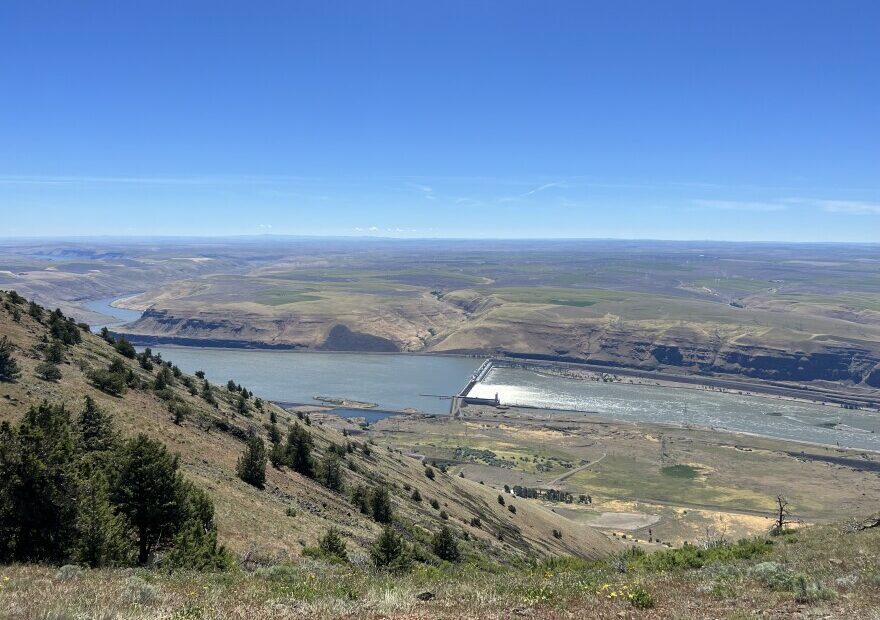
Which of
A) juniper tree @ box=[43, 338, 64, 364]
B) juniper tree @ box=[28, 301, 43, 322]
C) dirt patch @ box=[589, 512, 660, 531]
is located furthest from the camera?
dirt patch @ box=[589, 512, 660, 531]

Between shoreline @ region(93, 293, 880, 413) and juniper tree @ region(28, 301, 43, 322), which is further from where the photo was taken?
shoreline @ region(93, 293, 880, 413)

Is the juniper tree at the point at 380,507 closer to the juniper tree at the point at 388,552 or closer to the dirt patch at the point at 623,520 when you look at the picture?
the juniper tree at the point at 388,552

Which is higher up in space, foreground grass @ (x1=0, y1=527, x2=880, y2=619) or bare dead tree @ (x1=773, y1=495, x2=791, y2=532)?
foreground grass @ (x1=0, y1=527, x2=880, y2=619)

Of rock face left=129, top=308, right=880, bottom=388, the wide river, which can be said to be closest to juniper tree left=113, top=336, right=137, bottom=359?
the wide river

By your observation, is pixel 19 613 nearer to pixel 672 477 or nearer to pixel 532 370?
pixel 672 477

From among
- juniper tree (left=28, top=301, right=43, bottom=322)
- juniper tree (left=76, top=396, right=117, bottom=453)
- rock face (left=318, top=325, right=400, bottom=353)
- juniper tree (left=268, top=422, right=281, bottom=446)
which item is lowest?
rock face (left=318, top=325, right=400, bottom=353)

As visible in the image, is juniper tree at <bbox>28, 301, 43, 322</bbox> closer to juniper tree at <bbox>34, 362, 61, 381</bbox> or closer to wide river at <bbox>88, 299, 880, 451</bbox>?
juniper tree at <bbox>34, 362, 61, 381</bbox>

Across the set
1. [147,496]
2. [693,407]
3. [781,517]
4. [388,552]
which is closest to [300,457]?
[388,552]
